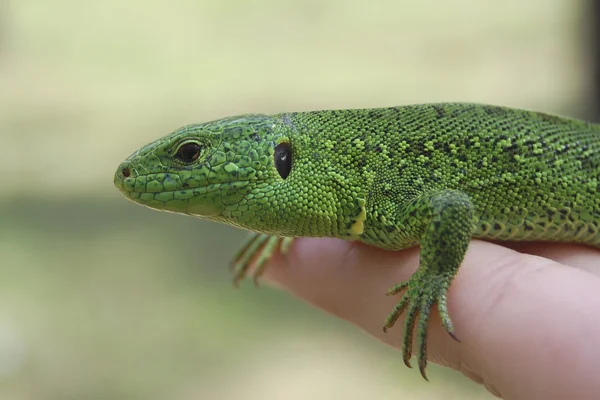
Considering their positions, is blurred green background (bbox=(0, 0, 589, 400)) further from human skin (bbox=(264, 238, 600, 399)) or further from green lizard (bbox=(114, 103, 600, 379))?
green lizard (bbox=(114, 103, 600, 379))

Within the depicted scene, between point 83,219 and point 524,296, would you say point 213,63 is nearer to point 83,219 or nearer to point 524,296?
point 83,219

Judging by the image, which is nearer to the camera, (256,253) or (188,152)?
(188,152)

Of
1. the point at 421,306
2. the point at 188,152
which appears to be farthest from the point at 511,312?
the point at 188,152

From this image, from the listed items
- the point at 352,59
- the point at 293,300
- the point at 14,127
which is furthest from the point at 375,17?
the point at 14,127

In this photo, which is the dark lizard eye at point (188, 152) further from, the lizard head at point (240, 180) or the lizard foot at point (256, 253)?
the lizard foot at point (256, 253)

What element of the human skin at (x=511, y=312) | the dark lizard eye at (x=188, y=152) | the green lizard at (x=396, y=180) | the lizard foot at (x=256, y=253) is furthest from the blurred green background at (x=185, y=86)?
the dark lizard eye at (x=188, y=152)

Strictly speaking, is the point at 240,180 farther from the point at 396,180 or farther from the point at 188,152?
the point at 396,180
